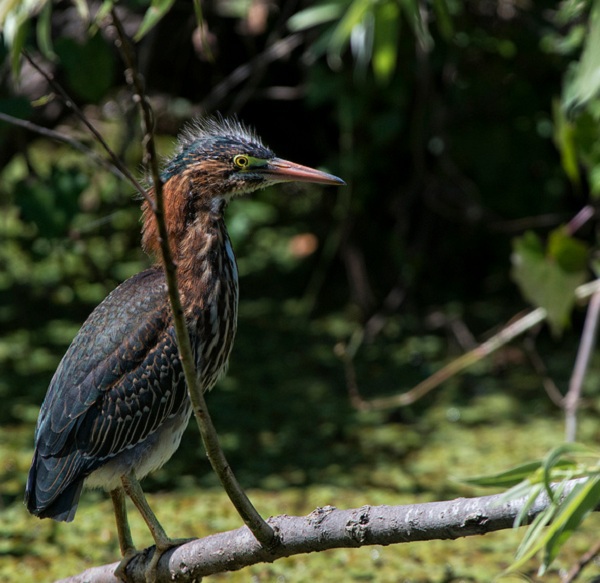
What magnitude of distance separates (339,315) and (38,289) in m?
1.69

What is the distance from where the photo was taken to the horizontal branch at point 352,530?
1.93 meters

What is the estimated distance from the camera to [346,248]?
5.20 metres

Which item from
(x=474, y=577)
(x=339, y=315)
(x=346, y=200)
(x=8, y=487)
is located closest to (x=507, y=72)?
(x=346, y=200)

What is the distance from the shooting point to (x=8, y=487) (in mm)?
3934

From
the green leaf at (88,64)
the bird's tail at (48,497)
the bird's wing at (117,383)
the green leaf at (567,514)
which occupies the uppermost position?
the green leaf at (88,64)

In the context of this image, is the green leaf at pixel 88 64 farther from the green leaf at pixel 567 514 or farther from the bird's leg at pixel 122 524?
the green leaf at pixel 567 514

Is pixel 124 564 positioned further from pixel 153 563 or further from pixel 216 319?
pixel 216 319

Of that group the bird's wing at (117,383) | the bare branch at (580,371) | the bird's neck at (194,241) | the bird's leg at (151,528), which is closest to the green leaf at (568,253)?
the bare branch at (580,371)

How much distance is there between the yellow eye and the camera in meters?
2.74

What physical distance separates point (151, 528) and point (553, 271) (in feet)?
6.39

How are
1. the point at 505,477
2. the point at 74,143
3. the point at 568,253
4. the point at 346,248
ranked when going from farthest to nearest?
the point at 346,248
the point at 568,253
the point at 74,143
the point at 505,477

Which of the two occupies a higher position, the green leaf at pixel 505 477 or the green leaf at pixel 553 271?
the green leaf at pixel 553 271

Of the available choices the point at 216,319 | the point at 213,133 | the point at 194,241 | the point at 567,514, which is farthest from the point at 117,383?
the point at 567,514

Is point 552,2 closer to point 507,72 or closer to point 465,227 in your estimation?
point 507,72
